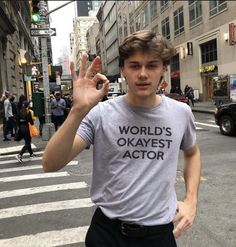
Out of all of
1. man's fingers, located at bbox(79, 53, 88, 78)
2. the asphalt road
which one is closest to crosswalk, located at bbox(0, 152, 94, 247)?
the asphalt road

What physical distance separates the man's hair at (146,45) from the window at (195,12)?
38.7m

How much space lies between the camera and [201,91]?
A: 39.7m

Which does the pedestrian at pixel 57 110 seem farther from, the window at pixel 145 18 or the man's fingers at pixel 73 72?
the window at pixel 145 18

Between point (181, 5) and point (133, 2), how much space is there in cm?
2576

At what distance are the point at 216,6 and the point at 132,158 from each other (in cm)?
3520

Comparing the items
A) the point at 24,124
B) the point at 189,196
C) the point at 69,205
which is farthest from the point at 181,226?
the point at 24,124

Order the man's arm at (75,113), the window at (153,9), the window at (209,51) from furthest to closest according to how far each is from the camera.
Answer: the window at (153,9) < the window at (209,51) < the man's arm at (75,113)

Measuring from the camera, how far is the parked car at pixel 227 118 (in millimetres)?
15008

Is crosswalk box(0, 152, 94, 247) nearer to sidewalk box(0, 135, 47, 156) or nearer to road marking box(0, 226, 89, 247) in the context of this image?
road marking box(0, 226, 89, 247)

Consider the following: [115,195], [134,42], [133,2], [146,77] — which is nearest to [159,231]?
[115,195]

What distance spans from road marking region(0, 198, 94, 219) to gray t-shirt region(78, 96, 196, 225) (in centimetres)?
452

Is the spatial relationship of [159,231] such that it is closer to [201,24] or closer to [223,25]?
[223,25]

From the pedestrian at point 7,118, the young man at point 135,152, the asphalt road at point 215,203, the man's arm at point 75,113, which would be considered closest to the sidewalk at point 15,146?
the pedestrian at point 7,118

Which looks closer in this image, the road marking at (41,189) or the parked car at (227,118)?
the road marking at (41,189)
